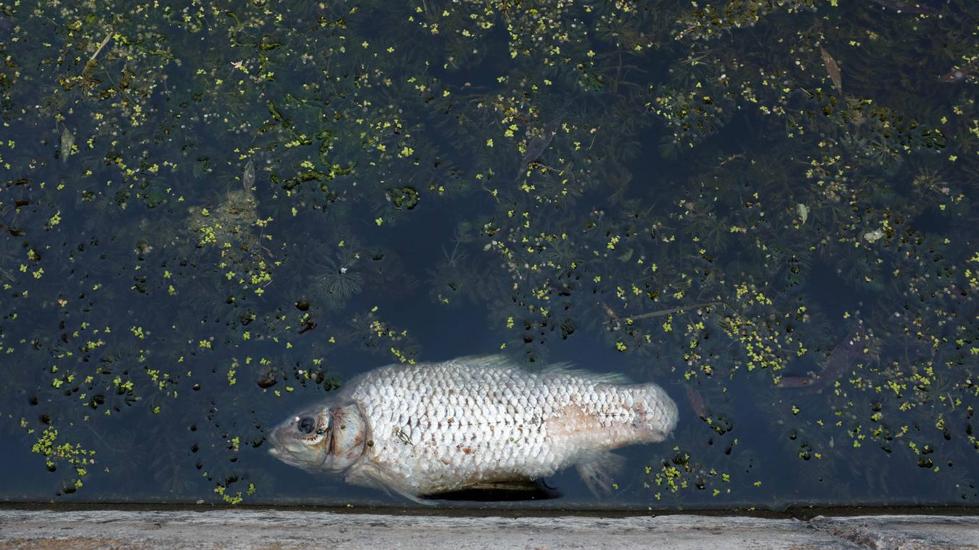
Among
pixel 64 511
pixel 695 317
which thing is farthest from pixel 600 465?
pixel 64 511

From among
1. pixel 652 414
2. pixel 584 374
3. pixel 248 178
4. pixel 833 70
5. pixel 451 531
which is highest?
pixel 833 70

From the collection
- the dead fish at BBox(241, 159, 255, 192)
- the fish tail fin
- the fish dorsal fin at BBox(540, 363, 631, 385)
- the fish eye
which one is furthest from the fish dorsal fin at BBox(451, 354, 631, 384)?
the dead fish at BBox(241, 159, 255, 192)

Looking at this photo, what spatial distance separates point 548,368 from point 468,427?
0.45 m

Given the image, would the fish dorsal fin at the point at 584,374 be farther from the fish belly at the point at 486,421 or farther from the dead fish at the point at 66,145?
the dead fish at the point at 66,145

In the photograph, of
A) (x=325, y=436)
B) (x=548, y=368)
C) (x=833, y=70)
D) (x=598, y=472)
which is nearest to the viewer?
(x=325, y=436)

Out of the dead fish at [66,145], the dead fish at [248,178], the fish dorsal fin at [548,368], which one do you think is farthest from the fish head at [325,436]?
the dead fish at [66,145]

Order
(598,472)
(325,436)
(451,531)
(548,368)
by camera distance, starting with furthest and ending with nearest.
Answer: (548,368)
(598,472)
(325,436)
(451,531)

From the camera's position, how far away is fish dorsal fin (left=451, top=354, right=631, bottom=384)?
3.30m

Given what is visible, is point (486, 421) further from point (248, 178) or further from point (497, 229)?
point (248, 178)

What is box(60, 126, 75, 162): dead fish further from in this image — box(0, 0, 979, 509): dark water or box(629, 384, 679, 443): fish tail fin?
box(629, 384, 679, 443): fish tail fin

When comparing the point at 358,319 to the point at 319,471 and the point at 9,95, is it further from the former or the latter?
the point at 9,95

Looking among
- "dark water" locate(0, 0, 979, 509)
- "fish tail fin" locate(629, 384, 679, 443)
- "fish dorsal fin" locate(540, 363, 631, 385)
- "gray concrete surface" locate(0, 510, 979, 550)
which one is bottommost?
"gray concrete surface" locate(0, 510, 979, 550)

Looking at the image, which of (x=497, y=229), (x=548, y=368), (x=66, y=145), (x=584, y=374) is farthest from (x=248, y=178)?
(x=584, y=374)

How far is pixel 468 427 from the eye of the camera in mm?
3129
